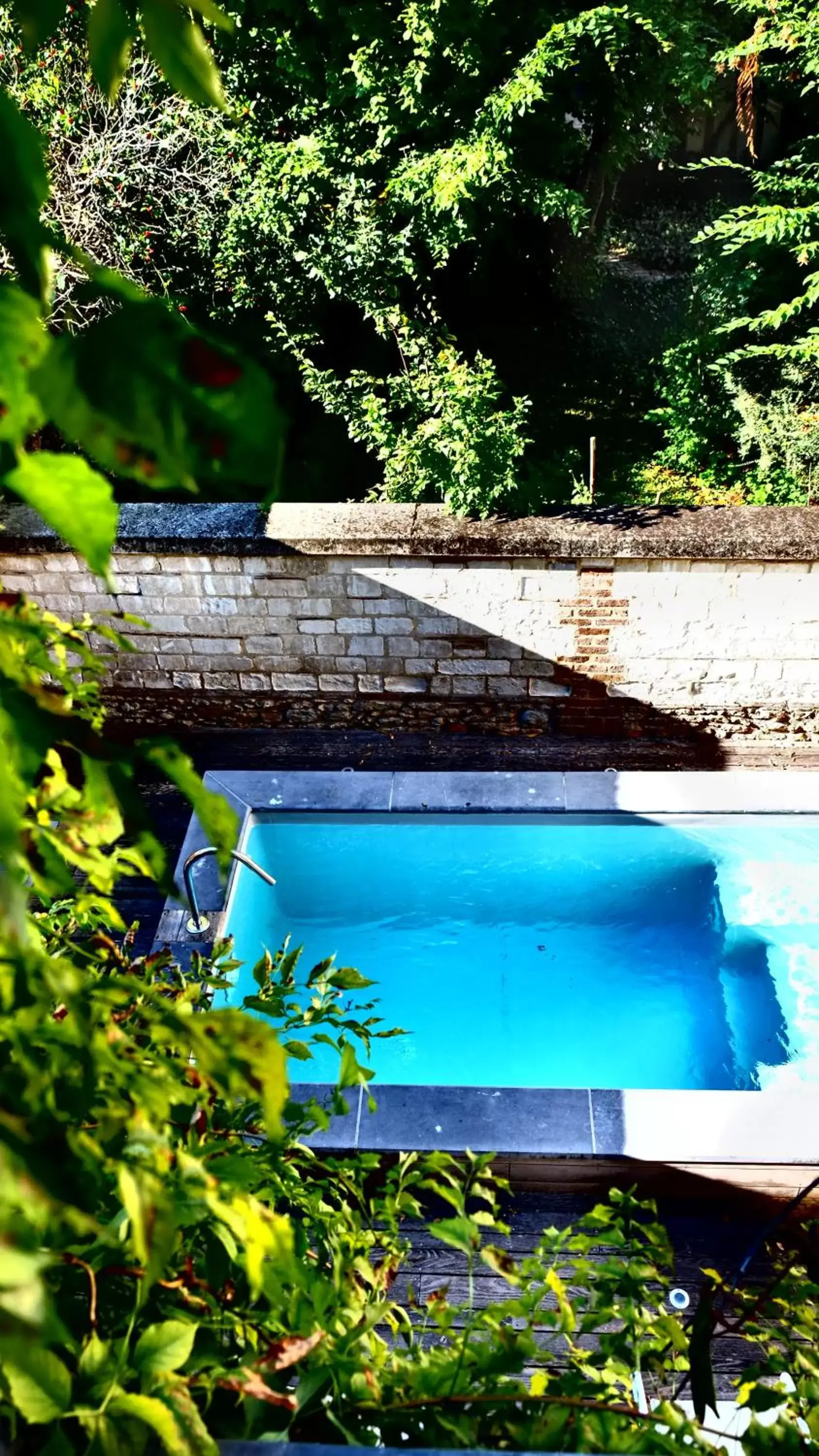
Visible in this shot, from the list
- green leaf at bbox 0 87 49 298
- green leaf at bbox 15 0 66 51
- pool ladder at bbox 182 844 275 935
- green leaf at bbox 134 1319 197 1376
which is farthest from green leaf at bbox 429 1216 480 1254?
pool ladder at bbox 182 844 275 935

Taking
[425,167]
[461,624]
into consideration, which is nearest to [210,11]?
[461,624]

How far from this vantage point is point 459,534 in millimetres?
5367

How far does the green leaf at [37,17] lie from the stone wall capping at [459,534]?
4512mm

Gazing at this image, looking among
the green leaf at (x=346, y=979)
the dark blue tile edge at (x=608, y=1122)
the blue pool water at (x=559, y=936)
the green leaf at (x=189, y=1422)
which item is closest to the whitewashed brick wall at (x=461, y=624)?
the blue pool water at (x=559, y=936)

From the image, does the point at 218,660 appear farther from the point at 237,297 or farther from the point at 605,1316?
the point at 605,1316

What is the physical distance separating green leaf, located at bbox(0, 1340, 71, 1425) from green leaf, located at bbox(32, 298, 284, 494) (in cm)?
70

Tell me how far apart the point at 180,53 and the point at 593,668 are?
528 cm

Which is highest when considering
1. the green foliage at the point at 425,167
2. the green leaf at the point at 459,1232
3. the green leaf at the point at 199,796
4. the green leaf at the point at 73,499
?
the green foliage at the point at 425,167

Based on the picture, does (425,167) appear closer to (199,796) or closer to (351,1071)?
(351,1071)

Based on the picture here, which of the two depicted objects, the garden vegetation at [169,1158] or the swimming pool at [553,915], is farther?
the swimming pool at [553,915]

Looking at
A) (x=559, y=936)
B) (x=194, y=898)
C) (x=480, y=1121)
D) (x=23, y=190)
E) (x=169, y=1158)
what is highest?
(x=23, y=190)

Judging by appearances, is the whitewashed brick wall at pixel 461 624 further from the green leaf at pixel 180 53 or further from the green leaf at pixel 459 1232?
the green leaf at pixel 180 53

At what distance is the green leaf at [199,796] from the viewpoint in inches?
35.0

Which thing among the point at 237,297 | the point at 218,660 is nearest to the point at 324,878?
the point at 218,660
